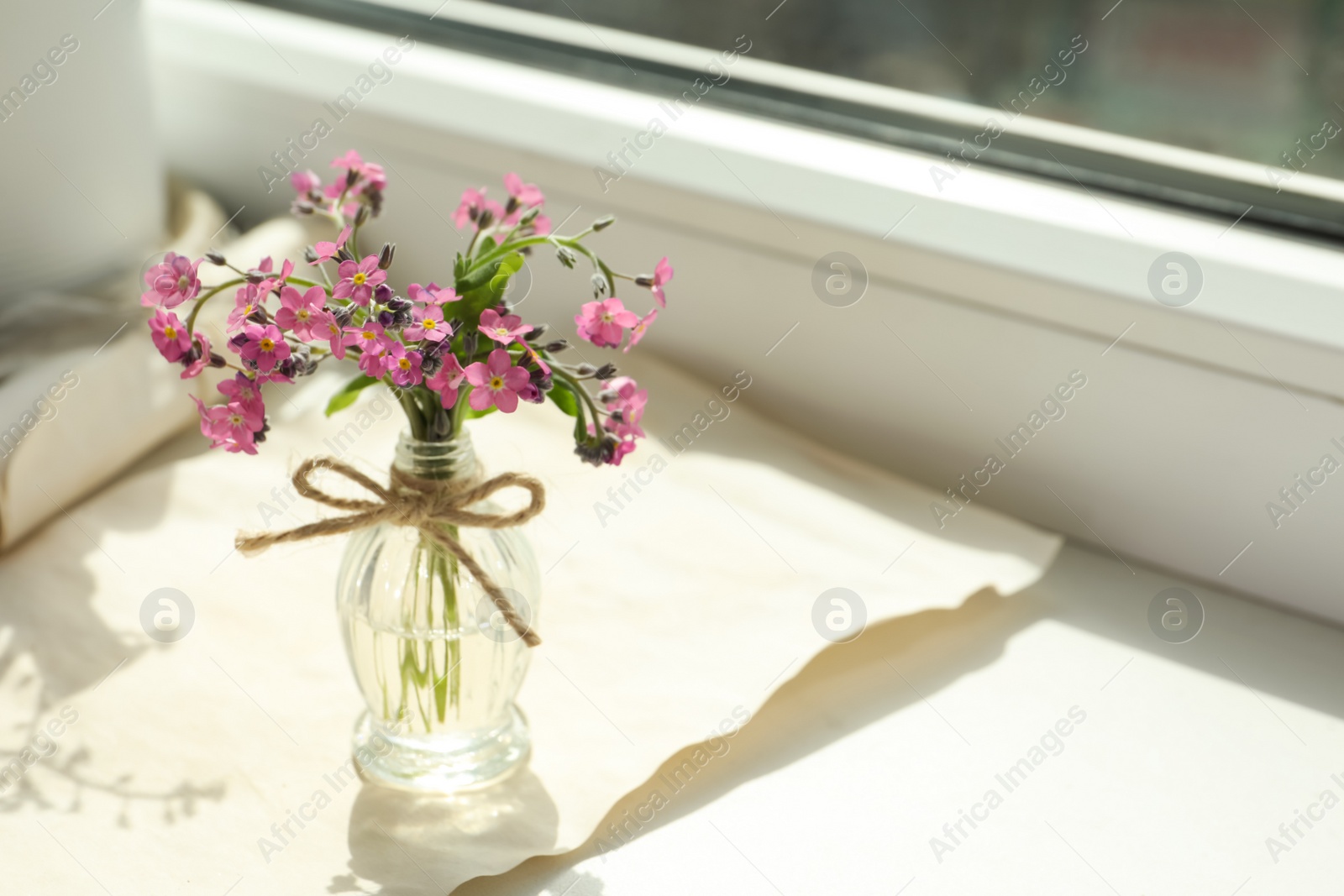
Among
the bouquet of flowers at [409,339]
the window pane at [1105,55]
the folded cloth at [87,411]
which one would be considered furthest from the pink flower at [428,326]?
the window pane at [1105,55]

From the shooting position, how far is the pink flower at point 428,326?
521 mm

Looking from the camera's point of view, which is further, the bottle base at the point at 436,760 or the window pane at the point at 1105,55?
the window pane at the point at 1105,55

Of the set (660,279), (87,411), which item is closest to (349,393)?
(660,279)

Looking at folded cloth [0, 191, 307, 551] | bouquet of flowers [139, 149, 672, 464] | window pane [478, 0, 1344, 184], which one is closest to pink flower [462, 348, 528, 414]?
bouquet of flowers [139, 149, 672, 464]

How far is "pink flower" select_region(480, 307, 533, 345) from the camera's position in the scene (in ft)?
1.75

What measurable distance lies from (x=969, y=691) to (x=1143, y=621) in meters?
0.16

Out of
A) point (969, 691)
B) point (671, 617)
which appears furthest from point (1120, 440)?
point (671, 617)

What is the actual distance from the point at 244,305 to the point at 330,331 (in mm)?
37

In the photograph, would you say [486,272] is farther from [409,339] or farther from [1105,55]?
[1105,55]

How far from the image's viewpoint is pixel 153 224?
0.99m

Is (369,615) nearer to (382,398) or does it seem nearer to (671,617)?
(671,617)

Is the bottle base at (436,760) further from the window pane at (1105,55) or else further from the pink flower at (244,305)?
the window pane at (1105,55)

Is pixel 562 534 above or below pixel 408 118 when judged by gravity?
below

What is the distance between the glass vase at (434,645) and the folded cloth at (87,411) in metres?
0.29
